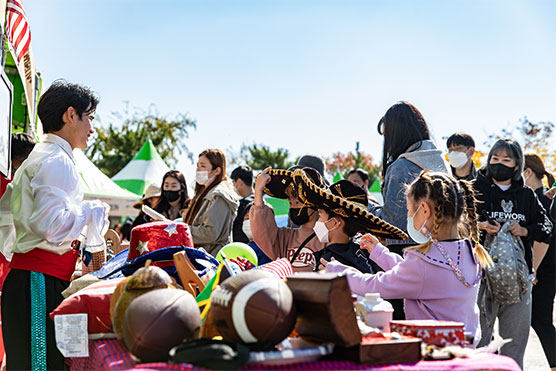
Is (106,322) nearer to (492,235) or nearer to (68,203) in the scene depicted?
(68,203)

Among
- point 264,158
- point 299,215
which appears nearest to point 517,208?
point 299,215

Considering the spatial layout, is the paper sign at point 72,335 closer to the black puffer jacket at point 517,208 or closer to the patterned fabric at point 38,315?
the patterned fabric at point 38,315

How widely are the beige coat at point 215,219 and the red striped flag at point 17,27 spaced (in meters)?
1.84

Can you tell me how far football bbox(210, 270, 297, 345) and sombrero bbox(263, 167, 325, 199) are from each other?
1.77 meters

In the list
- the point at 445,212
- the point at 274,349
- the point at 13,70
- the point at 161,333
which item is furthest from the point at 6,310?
the point at 13,70

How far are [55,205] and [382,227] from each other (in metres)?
1.53

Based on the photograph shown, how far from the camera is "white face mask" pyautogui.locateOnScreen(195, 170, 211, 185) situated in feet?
16.3

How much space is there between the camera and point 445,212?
8.23 ft

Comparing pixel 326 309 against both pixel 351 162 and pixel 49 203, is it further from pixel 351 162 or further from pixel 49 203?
pixel 351 162

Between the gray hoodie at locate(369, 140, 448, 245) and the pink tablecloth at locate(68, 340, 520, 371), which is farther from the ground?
the gray hoodie at locate(369, 140, 448, 245)

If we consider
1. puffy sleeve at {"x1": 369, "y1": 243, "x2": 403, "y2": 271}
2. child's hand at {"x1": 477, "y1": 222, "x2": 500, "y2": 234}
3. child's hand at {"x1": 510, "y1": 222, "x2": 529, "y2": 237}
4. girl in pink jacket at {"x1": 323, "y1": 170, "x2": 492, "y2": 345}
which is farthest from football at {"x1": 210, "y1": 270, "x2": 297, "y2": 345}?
child's hand at {"x1": 510, "y1": 222, "x2": 529, "y2": 237}

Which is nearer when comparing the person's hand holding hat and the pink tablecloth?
the pink tablecloth

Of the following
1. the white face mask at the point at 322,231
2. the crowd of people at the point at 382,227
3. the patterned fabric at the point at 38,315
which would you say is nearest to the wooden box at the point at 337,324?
the crowd of people at the point at 382,227

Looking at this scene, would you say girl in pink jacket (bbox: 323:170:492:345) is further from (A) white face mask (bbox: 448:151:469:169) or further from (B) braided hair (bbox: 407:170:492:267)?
(A) white face mask (bbox: 448:151:469:169)
